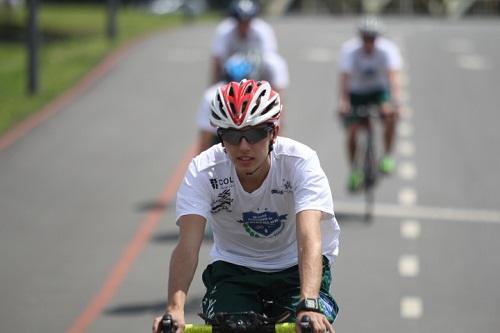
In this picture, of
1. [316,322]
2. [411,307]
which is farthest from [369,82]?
[316,322]

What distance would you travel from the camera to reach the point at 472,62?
3002 cm

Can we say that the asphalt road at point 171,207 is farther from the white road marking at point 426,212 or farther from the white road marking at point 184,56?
the white road marking at point 184,56

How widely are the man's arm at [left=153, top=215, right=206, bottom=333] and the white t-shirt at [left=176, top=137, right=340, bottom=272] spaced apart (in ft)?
0.23

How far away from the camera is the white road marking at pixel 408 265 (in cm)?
1277

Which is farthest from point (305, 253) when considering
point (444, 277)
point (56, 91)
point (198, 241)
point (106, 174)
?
point (56, 91)

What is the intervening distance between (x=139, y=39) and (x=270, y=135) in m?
27.4

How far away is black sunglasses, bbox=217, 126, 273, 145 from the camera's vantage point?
6.21 metres

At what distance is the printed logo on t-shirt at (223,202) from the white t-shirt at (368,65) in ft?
31.1

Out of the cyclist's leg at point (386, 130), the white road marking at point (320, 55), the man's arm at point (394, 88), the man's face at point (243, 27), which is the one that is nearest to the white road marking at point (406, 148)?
the cyclist's leg at point (386, 130)

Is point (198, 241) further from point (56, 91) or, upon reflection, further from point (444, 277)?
point (56, 91)

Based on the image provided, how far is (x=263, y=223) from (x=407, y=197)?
33.8ft

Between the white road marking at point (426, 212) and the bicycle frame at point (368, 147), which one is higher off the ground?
the bicycle frame at point (368, 147)

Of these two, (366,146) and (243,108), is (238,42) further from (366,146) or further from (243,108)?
(243,108)

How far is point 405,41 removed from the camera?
35.0 metres
